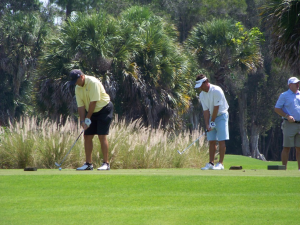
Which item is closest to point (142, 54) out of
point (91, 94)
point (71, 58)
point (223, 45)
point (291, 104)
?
point (71, 58)

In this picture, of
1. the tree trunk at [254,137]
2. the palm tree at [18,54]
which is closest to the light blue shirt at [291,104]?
the palm tree at [18,54]

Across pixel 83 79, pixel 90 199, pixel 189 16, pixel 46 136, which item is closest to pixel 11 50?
pixel 189 16

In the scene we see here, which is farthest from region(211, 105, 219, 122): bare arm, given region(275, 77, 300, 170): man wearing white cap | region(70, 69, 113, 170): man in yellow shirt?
region(70, 69, 113, 170): man in yellow shirt

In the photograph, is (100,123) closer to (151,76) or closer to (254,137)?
(151,76)

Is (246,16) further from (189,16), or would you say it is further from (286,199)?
(286,199)

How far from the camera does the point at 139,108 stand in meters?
20.2

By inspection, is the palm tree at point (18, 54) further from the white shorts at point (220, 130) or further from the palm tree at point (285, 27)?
the white shorts at point (220, 130)

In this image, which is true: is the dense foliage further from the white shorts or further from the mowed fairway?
the mowed fairway

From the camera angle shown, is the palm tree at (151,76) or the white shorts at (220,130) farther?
the palm tree at (151,76)

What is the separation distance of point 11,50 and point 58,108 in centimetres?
1370

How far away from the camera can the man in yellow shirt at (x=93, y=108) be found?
8.30 m

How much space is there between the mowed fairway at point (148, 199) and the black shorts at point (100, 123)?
1512 millimetres

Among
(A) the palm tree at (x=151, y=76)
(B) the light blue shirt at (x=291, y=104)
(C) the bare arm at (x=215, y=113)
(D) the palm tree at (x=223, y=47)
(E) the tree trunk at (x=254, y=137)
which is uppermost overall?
(D) the palm tree at (x=223, y=47)

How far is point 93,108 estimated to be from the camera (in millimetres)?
8320
